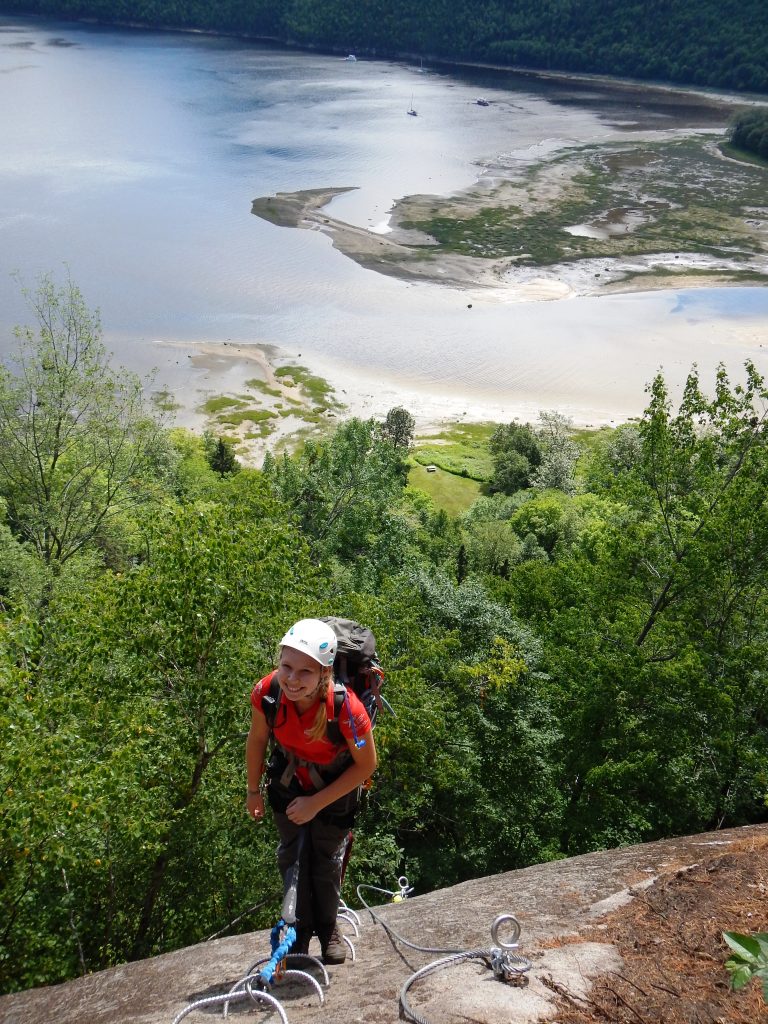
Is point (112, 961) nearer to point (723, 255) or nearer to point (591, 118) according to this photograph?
point (723, 255)

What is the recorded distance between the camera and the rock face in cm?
485

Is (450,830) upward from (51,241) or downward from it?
downward

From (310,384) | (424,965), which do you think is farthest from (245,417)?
(424,965)

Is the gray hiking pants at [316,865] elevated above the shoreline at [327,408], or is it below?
above

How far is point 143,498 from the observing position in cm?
2511

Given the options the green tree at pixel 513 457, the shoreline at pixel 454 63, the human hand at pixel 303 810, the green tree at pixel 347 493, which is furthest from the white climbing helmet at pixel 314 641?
the shoreline at pixel 454 63

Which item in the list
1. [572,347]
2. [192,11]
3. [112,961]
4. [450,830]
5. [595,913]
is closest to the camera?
[595,913]

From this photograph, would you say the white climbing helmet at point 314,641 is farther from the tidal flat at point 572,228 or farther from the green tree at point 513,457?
the tidal flat at point 572,228

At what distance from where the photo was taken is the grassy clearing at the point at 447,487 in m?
46.9

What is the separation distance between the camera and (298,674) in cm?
487

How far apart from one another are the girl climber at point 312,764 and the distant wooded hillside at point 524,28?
513 feet

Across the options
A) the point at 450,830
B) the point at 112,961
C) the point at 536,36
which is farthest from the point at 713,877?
the point at 536,36

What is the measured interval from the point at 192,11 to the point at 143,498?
600 feet

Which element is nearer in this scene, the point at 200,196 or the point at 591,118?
the point at 200,196
